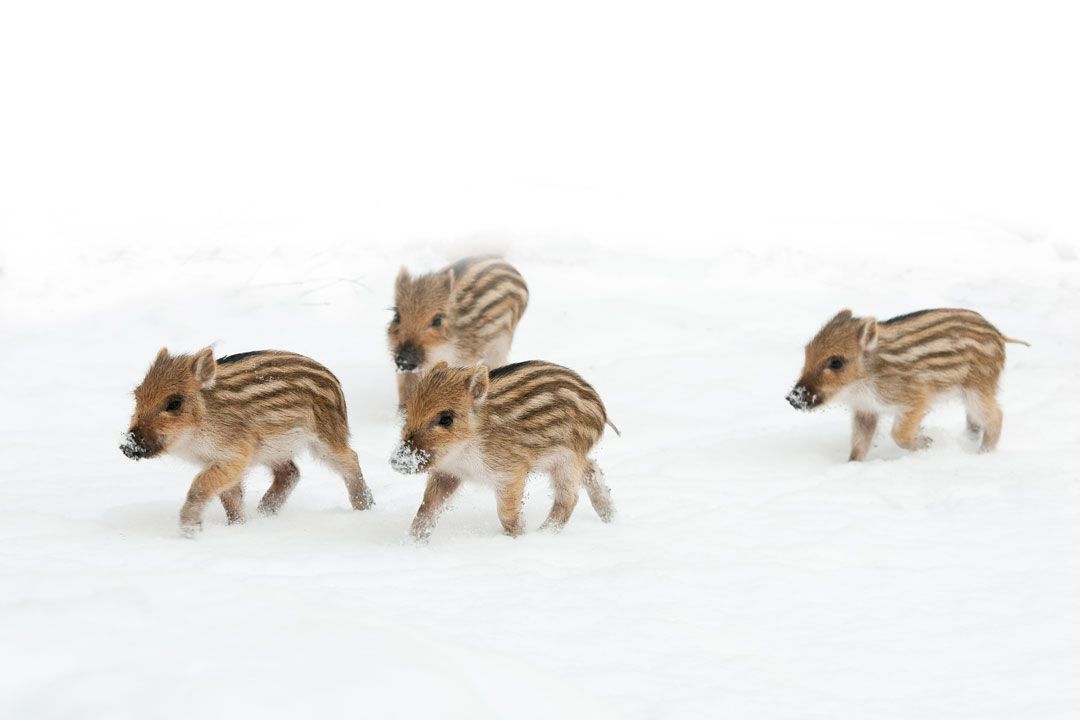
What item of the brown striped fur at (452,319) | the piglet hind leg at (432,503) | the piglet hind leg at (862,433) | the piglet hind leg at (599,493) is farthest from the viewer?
the brown striped fur at (452,319)

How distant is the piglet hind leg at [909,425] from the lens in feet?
23.6

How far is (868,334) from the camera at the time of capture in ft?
23.6

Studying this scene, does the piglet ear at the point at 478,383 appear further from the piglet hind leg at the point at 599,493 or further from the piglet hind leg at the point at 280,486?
the piglet hind leg at the point at 280,486

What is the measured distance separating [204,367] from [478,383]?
4.14 feet

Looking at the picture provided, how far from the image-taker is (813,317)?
10.6m

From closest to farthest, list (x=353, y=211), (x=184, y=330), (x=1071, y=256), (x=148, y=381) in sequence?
1. (x=148, y=381)
2. (x=184, y=330)
3. (x=1071, y=256)
4. (x=353, y=211)

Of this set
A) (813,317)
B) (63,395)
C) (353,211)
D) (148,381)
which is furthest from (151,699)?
(353,211)

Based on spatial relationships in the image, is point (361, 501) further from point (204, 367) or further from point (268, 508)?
point (204, 367)

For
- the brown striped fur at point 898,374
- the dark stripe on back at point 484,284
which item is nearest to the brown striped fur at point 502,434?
the brown striped fur at point 898,374

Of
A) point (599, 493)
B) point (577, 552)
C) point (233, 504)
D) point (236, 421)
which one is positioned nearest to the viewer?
point (577, 552)

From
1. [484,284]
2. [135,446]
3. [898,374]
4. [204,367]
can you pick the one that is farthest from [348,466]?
[898,374]

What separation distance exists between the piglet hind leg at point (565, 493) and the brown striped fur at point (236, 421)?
960mm

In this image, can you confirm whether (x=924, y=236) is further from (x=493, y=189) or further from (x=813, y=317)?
(x=493, y=189)

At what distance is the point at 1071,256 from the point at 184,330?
28.2 feet
